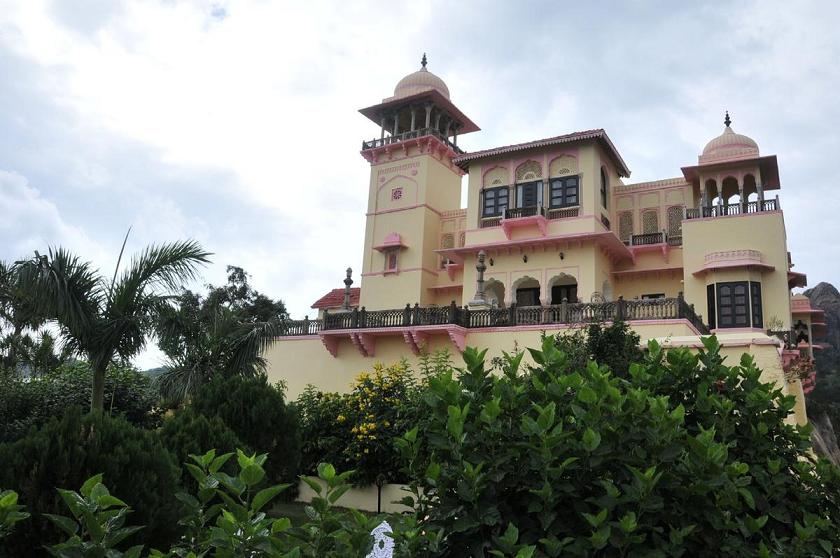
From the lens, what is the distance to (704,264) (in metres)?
22.7

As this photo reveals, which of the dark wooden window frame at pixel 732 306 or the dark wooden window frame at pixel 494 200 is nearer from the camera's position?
the dark wooden window frame at pixel 732 306

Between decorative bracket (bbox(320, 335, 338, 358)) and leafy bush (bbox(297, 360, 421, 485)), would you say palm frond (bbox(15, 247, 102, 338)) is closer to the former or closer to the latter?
leafy bush (bbox(297, 360, 421, 485))

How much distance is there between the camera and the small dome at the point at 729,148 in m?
23.8

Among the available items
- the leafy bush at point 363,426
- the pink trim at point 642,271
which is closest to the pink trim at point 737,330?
the pink trim at point 642,271

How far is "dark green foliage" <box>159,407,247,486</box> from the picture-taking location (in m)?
7.58

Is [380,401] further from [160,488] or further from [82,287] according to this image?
[160,488]

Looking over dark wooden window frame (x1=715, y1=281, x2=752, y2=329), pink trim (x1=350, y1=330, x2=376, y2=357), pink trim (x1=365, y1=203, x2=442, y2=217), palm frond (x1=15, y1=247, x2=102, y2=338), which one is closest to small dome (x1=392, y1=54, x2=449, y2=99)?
pink trim (x1=365, y1=203, x2=442, y2=217)

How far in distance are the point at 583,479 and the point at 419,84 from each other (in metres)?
28.9

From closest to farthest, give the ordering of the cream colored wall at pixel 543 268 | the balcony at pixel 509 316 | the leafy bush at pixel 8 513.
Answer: the leafy bush at pixel 8 513, the balcony at pixel 509 316, the cream colored wall at pixel 543 268

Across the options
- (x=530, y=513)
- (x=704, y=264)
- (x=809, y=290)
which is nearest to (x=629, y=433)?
(x=530, y=513)

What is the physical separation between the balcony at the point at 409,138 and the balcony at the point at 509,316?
9341 millimetres

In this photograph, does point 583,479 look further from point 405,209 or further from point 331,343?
point 405,209

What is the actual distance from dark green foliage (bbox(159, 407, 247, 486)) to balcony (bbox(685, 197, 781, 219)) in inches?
785

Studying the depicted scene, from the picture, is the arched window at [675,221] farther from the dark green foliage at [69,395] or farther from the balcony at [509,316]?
the dark green foliage at [69,395]
